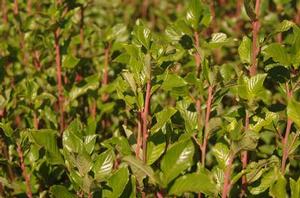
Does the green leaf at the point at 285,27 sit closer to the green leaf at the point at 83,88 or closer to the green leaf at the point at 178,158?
the green leaf at the point at 178,158

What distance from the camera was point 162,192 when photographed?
91 centimetres

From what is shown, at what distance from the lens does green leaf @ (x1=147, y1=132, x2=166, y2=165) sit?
1.02m

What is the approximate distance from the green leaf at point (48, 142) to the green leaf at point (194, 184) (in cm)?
31

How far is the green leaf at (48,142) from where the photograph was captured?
1008 mm

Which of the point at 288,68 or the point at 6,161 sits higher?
the point at 288,68

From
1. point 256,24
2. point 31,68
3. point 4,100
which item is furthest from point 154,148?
point 31,68

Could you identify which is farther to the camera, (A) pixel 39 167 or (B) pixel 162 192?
(A) pixel 39 167

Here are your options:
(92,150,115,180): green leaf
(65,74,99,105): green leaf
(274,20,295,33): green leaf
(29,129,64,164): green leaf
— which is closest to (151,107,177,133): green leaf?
(92,150,115,180): green leaf

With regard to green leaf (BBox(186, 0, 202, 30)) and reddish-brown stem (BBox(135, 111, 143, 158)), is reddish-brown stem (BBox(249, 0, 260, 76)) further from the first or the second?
reddish-brown stem (BBox(135, 111, 143, 158))

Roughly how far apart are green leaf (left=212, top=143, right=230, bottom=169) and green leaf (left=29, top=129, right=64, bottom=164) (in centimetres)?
35

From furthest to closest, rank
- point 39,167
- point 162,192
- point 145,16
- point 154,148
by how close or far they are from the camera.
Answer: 1. point 145,16
2. point 39,167
3. point 154,148
4. point 162,192

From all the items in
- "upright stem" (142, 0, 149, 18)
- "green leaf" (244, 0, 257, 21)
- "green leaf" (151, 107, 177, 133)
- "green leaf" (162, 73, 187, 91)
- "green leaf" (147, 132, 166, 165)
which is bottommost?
"green leaf" (147, 132, 166, 165)

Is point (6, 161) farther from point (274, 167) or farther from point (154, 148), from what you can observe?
point (274, 167)

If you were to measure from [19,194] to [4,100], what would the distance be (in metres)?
0.33
